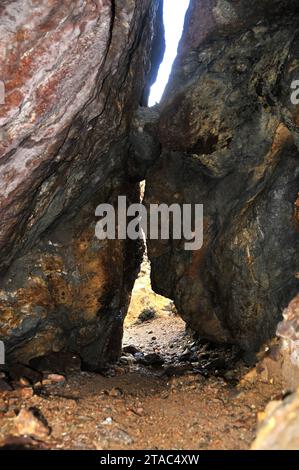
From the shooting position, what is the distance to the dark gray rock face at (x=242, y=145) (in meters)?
6.41

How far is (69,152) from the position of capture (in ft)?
19.5

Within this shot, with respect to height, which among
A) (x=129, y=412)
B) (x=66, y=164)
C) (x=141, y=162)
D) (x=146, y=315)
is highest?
(x=141, y=162)

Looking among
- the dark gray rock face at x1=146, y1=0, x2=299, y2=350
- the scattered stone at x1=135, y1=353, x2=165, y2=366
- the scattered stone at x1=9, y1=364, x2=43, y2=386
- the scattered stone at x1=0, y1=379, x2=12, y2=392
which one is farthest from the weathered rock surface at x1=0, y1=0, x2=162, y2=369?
the scattered stone at x1=0, y1=379, x2=12, y2=392

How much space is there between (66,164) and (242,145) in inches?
135

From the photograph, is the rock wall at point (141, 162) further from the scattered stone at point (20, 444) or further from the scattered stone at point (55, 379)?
the scattered stone at point (20, 444)

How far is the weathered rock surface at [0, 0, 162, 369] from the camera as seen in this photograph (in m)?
4.34

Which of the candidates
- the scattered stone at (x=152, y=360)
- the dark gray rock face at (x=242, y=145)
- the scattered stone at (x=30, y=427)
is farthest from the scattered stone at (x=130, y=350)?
the scattered stone at (x=30, y=427)

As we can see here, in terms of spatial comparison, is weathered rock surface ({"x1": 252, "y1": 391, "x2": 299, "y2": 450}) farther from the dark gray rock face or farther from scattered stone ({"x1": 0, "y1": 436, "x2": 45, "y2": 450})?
the dark gray rock face

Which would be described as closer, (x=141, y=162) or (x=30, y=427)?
(x=30, y=427)

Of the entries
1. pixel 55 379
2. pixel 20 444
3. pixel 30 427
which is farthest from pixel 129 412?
pixel 55 379

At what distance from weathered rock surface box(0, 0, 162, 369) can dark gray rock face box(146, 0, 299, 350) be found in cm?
121

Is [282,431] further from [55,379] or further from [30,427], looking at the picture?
[55,379]

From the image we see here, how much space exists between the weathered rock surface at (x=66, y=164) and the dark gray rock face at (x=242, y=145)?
1212mm

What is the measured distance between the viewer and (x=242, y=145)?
7.24 meters
